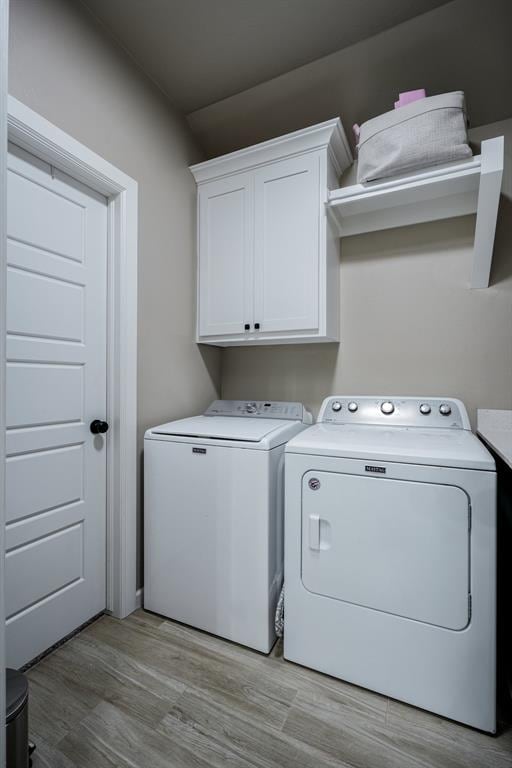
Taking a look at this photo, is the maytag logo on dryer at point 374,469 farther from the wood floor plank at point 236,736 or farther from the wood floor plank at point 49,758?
the wood floor plank at point 49,758

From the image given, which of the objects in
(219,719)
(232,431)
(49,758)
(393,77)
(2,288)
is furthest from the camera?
(393,77)

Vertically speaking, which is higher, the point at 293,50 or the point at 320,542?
the point at 293,50

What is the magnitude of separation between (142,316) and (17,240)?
60cm

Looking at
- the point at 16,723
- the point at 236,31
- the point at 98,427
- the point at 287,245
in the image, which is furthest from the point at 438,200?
the point at 16,723

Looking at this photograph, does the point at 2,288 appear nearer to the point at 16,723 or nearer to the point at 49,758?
the point at 16,723

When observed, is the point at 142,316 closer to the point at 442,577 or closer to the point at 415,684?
the point at 442,577

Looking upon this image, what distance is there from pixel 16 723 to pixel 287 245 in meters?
2.05

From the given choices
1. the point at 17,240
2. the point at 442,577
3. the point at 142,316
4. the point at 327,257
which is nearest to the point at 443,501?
the point at 442,577

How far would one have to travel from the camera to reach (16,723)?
943 mm

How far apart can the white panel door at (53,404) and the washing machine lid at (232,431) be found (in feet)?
1.16

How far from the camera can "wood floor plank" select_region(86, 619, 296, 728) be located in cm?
127

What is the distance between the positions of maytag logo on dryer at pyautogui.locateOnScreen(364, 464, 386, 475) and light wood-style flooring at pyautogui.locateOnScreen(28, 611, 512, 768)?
0.82 meters

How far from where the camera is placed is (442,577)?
1.19 metres

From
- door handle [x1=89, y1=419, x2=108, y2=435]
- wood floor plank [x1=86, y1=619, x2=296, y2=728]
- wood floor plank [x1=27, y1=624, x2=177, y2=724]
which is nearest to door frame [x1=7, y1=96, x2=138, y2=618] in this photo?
door handle [x1=89, y1=419, x2=108, y2=435]
